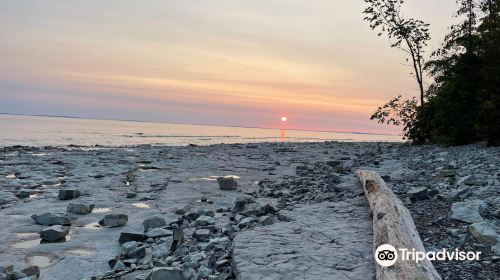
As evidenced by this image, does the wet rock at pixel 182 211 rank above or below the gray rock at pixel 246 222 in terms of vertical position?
below

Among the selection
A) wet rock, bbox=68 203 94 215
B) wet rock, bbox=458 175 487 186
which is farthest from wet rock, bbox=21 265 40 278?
wet rock, bbox=458 175 487 186

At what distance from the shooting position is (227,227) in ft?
21.4

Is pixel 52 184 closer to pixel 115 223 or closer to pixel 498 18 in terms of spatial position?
pixel 115 223

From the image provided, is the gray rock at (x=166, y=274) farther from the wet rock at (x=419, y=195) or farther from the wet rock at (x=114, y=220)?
the wet rock at (x=419, y=195)

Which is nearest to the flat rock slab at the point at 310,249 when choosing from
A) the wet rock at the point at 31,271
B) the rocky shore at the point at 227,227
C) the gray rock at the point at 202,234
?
the rocky shore at the point at 227,227

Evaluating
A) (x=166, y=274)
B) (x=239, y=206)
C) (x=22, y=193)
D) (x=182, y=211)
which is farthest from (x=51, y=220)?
(x=166, y=274)

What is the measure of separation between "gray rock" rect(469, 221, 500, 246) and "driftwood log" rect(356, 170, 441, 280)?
0.88 meters

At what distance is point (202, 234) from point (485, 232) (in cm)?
407

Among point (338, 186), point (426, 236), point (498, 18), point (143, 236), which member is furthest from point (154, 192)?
point (498, 18)

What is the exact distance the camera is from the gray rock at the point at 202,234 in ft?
19.4

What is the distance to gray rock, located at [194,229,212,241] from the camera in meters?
5.92

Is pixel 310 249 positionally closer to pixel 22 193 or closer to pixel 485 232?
pixel 485 232

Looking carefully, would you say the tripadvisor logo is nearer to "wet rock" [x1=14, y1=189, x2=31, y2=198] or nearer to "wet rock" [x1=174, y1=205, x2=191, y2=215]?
"wet rock" [x1=174, y1=205, x2=191, y2=215]

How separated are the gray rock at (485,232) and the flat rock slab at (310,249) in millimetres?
1383
